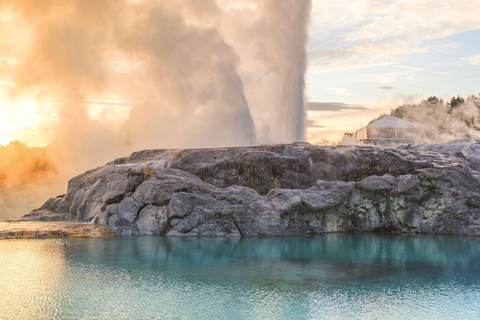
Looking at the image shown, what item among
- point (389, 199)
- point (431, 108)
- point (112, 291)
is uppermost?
point (431, 108)

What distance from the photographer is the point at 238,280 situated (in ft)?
40.1

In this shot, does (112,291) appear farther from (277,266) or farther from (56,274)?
(277,266)

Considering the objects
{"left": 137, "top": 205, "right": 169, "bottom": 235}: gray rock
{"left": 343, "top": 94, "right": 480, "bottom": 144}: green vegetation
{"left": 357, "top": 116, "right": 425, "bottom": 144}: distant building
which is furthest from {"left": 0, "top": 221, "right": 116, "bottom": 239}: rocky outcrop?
{"left": 357, "top": 116, "right": 425, "bottom": 144}: distant building

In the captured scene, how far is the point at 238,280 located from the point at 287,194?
11.2 meters

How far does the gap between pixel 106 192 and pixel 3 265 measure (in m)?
11.3

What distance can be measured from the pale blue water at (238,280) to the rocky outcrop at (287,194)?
3287mm

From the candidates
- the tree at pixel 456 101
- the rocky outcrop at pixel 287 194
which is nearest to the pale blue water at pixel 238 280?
the rocky outcrop at pixel 287 194

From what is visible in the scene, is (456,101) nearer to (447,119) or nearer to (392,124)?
(447,119)

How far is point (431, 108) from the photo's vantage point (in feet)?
214

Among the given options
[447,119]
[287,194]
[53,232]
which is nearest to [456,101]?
[447,119]

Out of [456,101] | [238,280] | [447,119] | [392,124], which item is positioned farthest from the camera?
[456,101]

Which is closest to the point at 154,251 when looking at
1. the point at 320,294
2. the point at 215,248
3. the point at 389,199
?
the point at 215,248

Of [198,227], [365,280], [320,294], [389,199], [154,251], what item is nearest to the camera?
[320,294]

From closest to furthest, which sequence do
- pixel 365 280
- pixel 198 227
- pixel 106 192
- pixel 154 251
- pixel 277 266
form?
pixel 365 280
pixel 277 266
pixel 154 251
pixel 198 227
pixel 106 192
